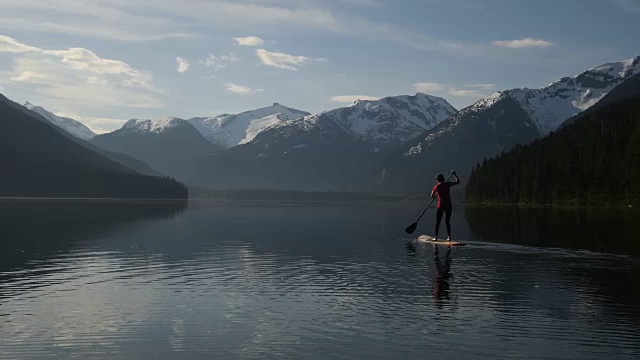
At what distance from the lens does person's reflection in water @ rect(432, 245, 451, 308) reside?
27.2m

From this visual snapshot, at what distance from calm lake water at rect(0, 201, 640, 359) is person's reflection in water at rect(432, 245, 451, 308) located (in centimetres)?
12

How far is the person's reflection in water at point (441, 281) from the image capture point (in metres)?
27.2

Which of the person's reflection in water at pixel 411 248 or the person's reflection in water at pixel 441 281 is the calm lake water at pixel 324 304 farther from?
the person's reflection in water at pixel 411 248

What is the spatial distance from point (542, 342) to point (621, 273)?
1742 centimetres

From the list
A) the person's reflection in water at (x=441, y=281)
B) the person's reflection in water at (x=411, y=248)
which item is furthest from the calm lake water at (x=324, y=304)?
the person's reflection in water at (x=411, y=248)

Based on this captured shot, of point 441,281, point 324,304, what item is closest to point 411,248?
point 441,281

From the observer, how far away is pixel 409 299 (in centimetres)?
2695

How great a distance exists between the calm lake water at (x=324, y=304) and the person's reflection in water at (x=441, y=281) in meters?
0.12

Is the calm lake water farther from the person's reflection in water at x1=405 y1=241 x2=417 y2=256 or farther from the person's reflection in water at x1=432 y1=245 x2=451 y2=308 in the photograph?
the person's reflection in water at x1=405 y1=241 x2=417 y2=256

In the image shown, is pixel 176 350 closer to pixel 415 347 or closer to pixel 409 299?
pixel 415 347

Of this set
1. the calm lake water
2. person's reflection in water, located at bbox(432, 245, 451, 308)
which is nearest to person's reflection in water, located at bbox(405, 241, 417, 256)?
the calm lake water

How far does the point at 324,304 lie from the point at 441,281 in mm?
8303

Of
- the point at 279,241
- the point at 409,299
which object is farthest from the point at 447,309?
the point at 279,241

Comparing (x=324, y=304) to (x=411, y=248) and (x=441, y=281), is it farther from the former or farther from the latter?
(x=411, y=248)
